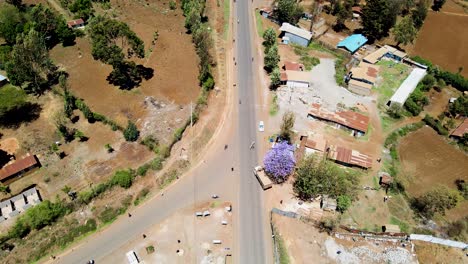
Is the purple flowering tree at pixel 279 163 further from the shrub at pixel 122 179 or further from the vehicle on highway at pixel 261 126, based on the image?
the shrub at pixel 122 179

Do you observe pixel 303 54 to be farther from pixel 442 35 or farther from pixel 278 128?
pixel 442 35

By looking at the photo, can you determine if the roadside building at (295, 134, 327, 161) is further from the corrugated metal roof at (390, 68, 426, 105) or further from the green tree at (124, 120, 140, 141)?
the green tree at (124, 120, 140, 141)

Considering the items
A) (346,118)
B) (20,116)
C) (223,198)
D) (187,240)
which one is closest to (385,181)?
(346,118)

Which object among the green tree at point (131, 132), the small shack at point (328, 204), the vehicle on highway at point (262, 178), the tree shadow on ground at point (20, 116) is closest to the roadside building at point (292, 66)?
the vehicle on highway at point (262, 178)

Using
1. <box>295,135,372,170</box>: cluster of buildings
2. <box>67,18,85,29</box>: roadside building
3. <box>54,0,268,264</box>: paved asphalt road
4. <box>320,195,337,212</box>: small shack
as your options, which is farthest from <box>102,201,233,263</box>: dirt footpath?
<box>67,18,85,29</box>: roadside building

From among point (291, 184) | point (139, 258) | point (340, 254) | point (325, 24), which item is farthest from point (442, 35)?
point (139, 258)
